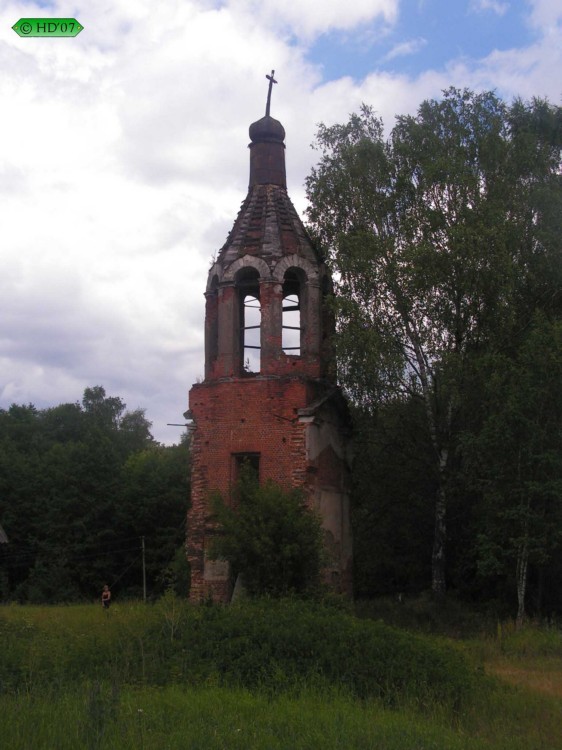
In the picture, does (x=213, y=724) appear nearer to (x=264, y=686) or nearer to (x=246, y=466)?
(x=264, y=686)

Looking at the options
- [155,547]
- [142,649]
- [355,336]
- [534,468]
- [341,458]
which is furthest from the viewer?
[155,547]

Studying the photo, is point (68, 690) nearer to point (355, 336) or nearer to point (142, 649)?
point (142, 649)

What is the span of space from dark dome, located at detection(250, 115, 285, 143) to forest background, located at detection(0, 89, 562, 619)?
1.91m

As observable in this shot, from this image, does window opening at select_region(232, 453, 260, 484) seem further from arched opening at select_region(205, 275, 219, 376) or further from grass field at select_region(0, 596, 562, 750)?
grass field at select_region(0, 596, 562, 750)

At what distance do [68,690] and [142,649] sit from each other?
2.34 m

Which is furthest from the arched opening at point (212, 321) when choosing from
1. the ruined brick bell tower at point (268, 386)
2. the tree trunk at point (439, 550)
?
the tree trunk at point (439, 550)

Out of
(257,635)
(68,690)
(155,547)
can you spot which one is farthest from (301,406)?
(155,547)

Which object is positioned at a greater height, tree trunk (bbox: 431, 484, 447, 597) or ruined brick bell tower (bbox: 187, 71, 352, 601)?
ruined brick bell tower (bbox: 187, 71, 352, 601)

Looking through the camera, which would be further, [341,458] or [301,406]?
[341,458]

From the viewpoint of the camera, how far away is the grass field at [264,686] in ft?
29.0

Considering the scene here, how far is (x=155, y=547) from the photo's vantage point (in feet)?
134

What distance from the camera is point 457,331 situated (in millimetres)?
22406

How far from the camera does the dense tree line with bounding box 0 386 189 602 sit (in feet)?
129

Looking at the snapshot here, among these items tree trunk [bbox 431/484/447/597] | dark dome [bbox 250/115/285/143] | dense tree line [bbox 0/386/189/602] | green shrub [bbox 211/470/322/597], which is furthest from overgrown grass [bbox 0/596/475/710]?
dense tree line [bbox 0/386/189/602]
